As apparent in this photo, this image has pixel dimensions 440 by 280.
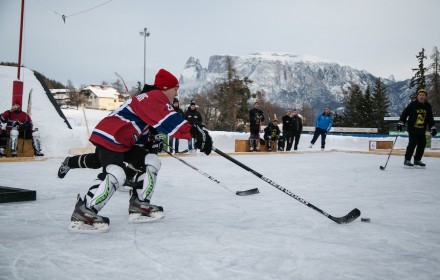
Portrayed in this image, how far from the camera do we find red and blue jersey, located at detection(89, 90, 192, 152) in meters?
2.60

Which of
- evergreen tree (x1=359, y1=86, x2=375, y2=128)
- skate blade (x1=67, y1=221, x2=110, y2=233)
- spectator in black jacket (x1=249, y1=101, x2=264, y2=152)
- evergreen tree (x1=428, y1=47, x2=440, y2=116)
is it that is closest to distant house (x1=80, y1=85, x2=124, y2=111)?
evergreen tree (x1=359, y1=86, x2=375, y2=128)

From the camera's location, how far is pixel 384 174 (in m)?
6.45

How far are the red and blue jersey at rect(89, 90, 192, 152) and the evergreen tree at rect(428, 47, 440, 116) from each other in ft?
162

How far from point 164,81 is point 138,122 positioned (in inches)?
14.2

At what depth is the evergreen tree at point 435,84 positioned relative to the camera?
4575cm

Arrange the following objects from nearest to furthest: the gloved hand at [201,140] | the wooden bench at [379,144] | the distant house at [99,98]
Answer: the gloved hand at [201,140]
the wooden bench at [379,144]
the distant house at [99,98]

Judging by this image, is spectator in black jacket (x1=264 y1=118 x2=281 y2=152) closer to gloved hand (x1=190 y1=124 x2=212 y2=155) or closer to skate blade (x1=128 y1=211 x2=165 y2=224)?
skate blade (x1=128 y1=211 x2=165 y2=224)

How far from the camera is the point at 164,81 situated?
2852mm

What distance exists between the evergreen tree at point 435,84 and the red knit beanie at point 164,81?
49.1 metres

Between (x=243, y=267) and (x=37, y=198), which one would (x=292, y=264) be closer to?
(x=243, y=267)

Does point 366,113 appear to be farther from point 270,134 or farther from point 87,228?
point 87,228

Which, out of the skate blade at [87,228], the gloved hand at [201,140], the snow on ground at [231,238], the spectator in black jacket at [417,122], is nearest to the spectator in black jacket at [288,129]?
the spectator in black jacket at [417,122]

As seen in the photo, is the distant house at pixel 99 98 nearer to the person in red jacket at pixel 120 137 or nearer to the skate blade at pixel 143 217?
the skate blade at pixel 143 217

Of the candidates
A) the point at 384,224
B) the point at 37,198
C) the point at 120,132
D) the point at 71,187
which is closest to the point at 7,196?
the point at 37,198
